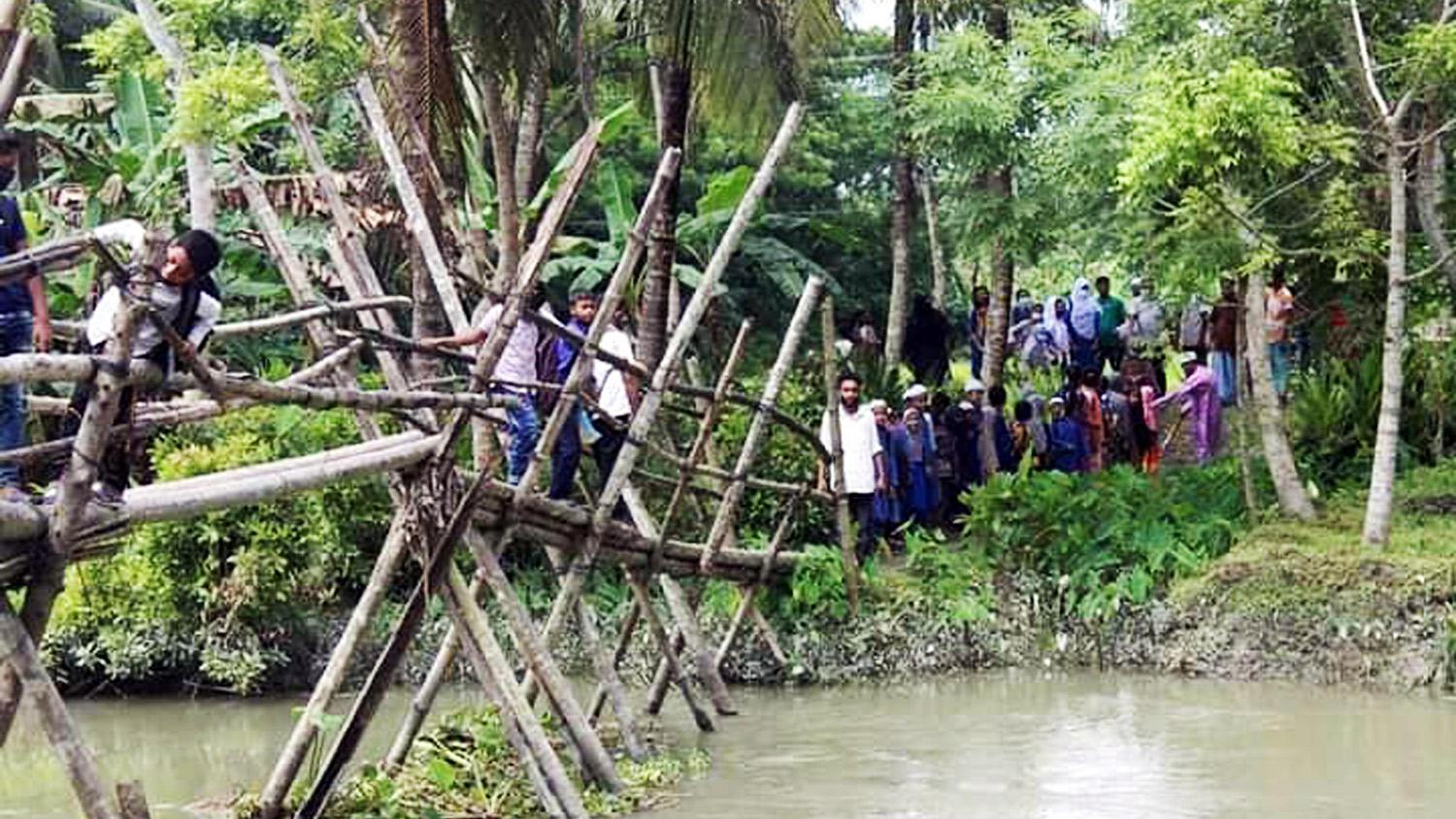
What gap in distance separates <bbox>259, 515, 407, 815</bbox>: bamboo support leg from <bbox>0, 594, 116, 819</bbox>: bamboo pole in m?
2.55

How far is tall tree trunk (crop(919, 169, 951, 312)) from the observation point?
21.3 m

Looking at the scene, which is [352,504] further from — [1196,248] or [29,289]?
[29,289]

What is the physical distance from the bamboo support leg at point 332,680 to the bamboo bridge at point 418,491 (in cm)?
1

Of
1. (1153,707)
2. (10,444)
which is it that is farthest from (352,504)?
(10,444)

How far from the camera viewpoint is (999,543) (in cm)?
1509

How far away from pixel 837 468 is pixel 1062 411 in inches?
132

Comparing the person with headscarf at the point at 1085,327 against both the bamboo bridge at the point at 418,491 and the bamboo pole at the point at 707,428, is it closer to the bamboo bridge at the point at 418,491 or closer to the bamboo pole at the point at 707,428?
the bamboo bridge at the point at 418,491

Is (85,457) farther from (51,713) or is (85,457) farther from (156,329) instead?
(51,713)

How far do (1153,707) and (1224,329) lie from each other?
18.5ft

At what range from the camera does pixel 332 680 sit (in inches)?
365

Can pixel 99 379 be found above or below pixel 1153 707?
above

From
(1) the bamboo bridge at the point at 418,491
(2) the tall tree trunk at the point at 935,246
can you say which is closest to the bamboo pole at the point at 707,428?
(1) the bamboo bridge at the point at 418,491

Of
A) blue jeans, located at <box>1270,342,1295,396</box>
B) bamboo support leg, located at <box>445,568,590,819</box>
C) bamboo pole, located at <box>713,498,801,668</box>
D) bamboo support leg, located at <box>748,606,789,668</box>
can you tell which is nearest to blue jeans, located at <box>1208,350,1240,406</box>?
blue jeans, located at <box>1270,342,1295,396</box>

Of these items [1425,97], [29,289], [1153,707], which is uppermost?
[1425,97]
